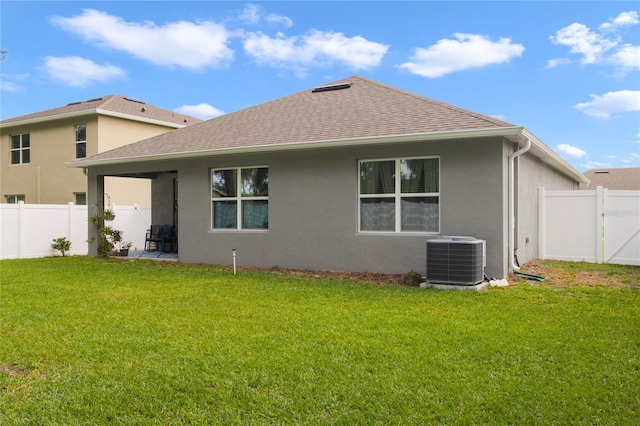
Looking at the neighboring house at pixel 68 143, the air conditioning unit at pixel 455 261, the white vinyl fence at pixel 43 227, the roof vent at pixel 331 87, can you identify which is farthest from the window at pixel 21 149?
the air conditioning unit at pixel 455 261

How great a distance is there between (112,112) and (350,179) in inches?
541

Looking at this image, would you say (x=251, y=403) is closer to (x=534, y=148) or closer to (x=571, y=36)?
(x=534, y=148)

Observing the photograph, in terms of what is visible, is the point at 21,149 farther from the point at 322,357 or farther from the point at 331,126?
the point at 322,357

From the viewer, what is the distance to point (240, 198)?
1189 centimetres

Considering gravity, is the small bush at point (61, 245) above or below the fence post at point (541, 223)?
below

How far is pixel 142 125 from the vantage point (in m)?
21.4

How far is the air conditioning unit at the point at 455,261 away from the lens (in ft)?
26.9

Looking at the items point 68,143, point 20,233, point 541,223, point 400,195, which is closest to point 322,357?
point 400,195

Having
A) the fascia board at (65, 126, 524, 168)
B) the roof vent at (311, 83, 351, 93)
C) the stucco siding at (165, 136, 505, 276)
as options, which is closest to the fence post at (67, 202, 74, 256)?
the fascia board at (65, 126, 524, 168)

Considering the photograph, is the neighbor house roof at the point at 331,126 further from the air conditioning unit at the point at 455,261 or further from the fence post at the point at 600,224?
the air conditioning unit at the point at 455,261

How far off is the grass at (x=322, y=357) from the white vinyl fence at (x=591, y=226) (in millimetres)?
4566

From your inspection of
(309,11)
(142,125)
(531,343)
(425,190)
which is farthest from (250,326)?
(142,125)

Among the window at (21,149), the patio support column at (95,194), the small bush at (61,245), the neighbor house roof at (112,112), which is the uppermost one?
the neighbor house roof at (112,112)

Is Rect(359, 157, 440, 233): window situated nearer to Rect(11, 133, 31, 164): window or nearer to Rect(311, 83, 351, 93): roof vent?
Rect(311, 83, 351, 93): roof vent
